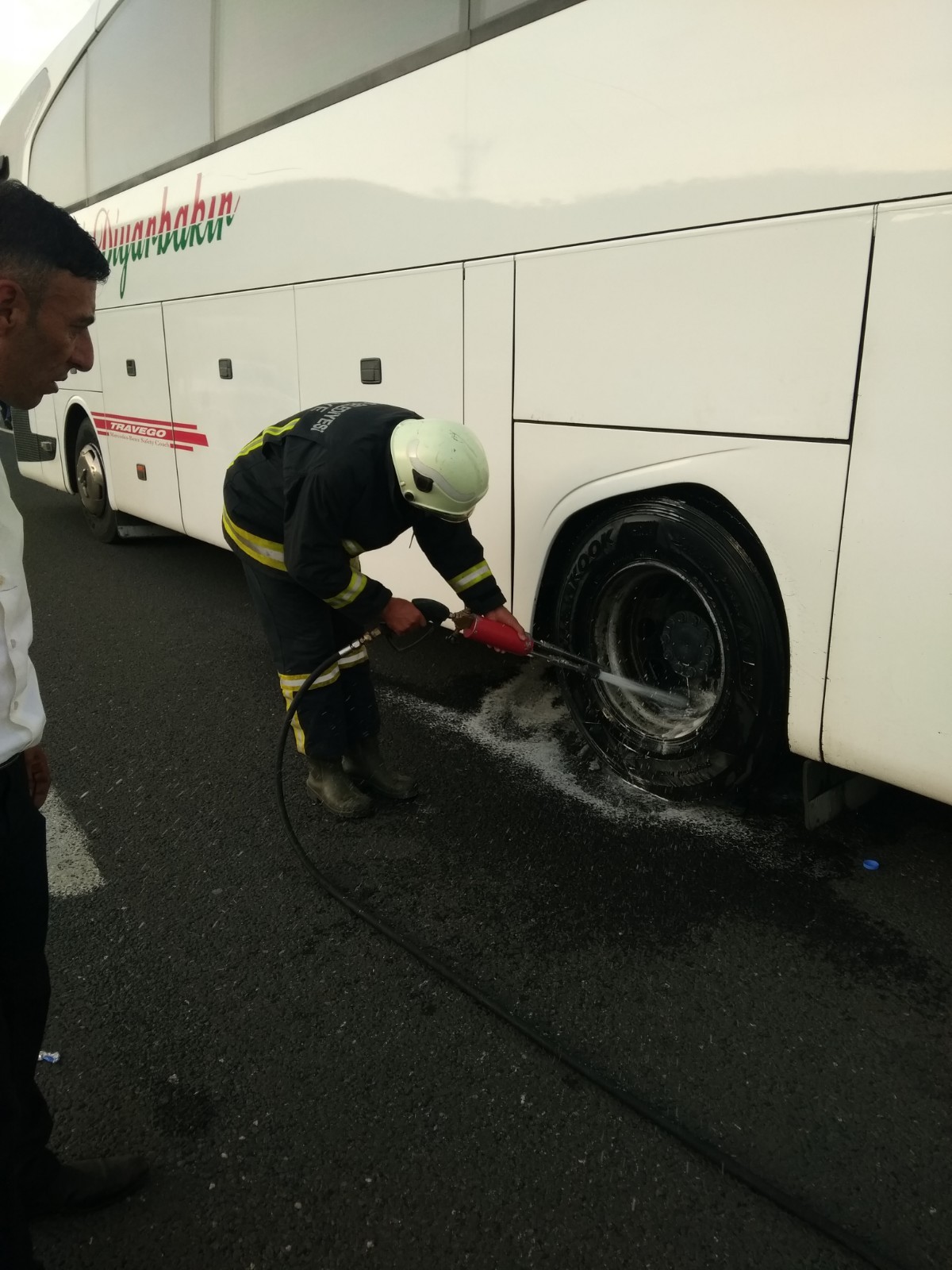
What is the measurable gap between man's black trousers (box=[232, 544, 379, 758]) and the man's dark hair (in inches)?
69.9

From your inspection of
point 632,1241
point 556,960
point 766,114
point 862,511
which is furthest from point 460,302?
point 632,1241

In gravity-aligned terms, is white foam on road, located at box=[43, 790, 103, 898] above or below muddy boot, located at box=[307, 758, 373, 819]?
below

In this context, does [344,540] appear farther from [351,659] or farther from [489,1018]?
[489,1018]

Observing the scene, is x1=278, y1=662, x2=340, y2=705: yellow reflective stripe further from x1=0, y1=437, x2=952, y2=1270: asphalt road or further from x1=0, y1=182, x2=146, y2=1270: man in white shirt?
x1=0, y1=182, x2=146, y2=1270: man in white shirt

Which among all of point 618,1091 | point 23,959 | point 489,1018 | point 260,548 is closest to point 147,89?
point 260,548

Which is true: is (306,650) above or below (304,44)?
below

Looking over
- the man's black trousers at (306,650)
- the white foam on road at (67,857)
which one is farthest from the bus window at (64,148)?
the white foam on road at (67,857)

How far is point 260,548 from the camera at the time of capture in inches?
123

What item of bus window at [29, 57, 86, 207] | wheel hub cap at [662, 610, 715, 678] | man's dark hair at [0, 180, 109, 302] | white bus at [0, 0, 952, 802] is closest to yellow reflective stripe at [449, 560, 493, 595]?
white bus at [0, 0, 952, 802]

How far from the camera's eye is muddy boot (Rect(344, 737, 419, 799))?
3.29 meters

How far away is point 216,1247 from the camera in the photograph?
1.65 metres

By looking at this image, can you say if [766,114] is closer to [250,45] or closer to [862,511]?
[862,511]

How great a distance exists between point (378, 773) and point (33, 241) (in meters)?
2.31

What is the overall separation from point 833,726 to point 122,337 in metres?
5.51
